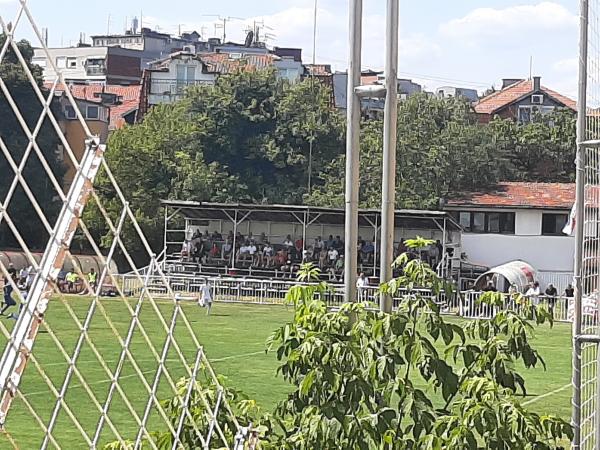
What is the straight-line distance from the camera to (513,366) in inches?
180

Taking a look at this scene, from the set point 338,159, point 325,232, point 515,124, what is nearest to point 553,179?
point 515,124

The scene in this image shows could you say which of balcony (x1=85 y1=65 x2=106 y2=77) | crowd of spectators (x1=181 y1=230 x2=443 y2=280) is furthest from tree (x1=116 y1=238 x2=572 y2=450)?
balcony (x1=85 y1=65 x2=106 y2=77)

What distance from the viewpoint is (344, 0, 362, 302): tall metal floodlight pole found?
4.51m

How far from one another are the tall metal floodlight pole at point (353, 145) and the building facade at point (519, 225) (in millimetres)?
38430

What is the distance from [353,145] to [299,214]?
34.3m

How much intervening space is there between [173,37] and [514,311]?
84.1 metres

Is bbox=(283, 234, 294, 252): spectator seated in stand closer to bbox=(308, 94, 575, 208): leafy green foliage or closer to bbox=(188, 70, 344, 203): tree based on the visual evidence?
bbox=(308, 94, 575, 208): leafy green foliage

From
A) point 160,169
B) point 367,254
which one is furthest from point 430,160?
point 160,169

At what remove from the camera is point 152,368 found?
1700cm

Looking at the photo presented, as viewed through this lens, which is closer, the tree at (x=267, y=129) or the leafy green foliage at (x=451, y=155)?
the leafy green foliage at (x=451, y=155)

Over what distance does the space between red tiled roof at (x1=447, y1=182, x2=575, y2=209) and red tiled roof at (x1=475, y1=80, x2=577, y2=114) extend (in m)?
17.0

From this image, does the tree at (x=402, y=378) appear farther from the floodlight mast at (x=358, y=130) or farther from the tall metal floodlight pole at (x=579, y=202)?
the tall metal floodlight pole at (x=579, y=202)

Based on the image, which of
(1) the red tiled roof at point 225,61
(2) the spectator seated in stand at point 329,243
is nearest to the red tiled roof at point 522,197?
(2) the spectator seated in stand at point 329,243

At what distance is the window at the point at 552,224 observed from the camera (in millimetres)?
43625
